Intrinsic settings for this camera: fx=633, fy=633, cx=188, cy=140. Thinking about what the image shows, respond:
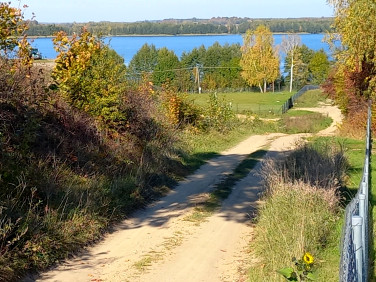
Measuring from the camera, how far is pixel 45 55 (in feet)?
60.1

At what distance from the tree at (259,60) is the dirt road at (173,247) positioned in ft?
265

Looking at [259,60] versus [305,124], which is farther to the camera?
[259,60]

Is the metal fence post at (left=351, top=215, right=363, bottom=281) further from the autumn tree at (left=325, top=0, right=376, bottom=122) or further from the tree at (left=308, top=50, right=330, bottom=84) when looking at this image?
the tree at (left=308, top=50, right=330, bottom=84)

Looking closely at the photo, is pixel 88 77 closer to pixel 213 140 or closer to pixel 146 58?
pixel 213 140

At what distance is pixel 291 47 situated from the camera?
106 meters

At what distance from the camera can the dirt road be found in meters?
9.69

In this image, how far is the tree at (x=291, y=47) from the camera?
98769 mm

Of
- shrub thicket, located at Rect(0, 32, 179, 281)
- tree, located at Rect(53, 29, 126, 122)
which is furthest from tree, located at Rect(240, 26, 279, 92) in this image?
tree, located at Rect(53, 29, 126, 122)

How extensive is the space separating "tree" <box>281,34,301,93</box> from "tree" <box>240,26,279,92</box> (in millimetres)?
2537

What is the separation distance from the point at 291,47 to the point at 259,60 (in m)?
12.3

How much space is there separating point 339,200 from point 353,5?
18.7 metres

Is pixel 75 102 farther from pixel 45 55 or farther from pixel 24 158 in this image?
pixel 24 158

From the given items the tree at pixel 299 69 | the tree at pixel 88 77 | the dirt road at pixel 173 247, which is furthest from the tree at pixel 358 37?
the tree at pixel 299 69

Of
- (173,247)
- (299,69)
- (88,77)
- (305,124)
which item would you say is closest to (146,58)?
(299,69)
